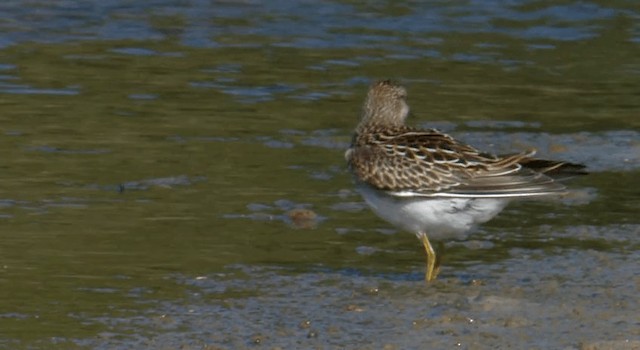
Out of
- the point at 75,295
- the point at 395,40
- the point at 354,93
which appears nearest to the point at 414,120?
the point at 354,93

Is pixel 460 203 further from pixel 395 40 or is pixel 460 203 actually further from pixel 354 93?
pixel 395 40

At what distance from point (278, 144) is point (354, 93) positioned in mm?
1728

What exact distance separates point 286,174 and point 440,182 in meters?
2.14

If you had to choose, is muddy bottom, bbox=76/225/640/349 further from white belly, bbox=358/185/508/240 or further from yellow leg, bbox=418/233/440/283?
white belly, bbox=358/185/508/240

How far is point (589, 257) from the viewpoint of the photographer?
7391 mm

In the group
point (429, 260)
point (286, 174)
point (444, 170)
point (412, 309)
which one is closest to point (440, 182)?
point (444, 170)

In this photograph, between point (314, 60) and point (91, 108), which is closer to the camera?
point (91, 108)

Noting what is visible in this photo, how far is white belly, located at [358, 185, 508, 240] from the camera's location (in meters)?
7.01

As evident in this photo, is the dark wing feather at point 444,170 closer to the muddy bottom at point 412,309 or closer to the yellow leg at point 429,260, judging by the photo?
the yellow leg at point 429,260

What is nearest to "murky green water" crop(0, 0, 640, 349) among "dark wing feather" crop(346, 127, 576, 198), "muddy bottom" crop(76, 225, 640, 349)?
"muddy bottom" crop(76, 225, 640, 349)

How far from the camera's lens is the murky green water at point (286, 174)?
6.46 metres

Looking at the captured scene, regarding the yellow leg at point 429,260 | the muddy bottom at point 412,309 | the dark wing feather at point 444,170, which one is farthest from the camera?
the yellow leg at point 429,260

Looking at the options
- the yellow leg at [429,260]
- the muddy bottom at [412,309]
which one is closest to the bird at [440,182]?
the yellow leg at [429,260]

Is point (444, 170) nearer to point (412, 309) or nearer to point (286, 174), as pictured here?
point (412, 309)
